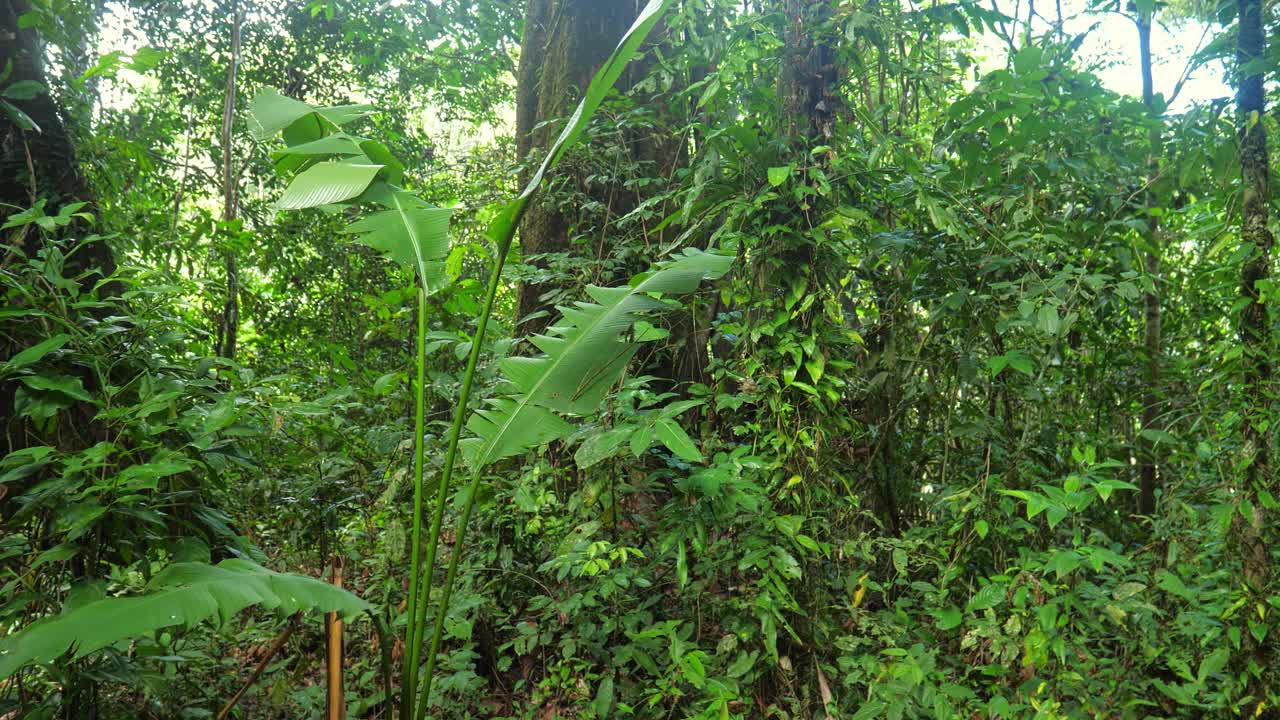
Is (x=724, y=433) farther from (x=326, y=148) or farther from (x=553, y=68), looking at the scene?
(x=553, y=68)

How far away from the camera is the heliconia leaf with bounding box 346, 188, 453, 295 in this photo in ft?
7.62

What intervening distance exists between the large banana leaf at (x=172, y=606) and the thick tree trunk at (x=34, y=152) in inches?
62.2

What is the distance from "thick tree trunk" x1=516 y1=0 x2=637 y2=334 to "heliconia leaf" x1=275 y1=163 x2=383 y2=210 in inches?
77.1

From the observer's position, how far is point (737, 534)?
276 cm

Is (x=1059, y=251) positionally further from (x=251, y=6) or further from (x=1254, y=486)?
(x=251, y=6)

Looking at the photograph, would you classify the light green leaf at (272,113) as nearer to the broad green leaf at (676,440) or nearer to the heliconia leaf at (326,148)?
the heliconia leaf at (326,148)

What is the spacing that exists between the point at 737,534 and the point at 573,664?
2.74 feet

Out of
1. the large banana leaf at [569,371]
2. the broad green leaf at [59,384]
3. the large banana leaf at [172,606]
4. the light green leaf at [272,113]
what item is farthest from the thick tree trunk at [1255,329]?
the broad green leaf at [59,384]

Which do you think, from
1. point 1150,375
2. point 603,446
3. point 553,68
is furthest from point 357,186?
point 1150,375

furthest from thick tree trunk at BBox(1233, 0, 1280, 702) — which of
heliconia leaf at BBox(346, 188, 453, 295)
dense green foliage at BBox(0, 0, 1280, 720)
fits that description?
heliconia leaf at BBox(346, 188, 453, 295)

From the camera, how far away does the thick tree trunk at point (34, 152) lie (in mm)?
2811

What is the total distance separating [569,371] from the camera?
2184mm

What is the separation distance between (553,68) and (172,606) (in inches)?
158

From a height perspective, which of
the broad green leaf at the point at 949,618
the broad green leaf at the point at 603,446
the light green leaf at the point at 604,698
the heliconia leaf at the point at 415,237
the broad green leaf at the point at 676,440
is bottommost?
the light green leaf at the point at 604,698
